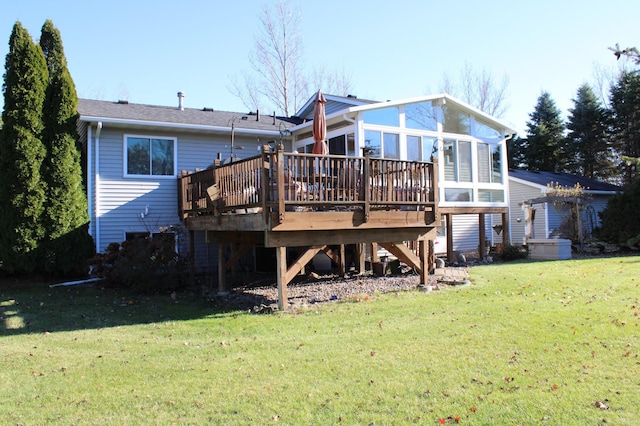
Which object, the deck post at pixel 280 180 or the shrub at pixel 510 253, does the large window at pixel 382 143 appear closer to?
the shrub at pixel 510 253

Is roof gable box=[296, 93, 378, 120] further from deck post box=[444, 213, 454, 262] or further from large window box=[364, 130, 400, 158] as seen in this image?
deck post box=[444, 213, 454, 262]

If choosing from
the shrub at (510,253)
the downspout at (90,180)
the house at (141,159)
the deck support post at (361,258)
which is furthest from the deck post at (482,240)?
the downspout at (90,180)

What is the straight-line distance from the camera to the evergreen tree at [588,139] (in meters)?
30.7

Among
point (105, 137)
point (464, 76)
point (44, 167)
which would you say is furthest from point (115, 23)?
point (464, 76)

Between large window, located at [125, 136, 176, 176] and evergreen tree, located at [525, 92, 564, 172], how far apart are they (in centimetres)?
2648

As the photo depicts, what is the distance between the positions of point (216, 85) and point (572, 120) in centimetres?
2342

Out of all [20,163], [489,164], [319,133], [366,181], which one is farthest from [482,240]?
[20,163]

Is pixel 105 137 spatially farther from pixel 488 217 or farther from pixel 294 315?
pixel 488 217

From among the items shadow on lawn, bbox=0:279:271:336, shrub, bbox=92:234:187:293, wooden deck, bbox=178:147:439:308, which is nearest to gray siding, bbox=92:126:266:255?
shrub, bbox=92:234:187:293

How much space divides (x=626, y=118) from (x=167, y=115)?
29007 mm

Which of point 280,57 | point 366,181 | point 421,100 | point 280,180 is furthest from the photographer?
point 280,57

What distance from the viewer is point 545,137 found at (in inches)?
1231

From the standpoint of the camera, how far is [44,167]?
1066 cm

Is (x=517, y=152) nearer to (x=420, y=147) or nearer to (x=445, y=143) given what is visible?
(x=445, y=143)
